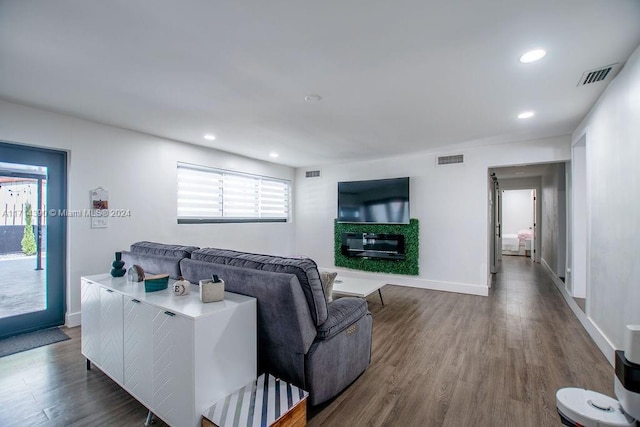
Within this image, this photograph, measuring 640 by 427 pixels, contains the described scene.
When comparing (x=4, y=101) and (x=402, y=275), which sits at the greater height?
(x=4, y=101)

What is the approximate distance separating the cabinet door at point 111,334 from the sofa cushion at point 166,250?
0.60 meters

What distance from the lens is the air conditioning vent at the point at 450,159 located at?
524cm

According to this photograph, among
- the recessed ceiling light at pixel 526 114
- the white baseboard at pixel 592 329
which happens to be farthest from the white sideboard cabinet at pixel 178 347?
the recessed ceiling light at pixel 526 114

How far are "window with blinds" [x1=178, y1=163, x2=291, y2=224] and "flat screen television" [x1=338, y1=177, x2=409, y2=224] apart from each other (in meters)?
1.51

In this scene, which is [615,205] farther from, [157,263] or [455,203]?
[157,263]

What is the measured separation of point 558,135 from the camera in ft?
14.5

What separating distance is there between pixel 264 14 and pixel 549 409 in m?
3.23

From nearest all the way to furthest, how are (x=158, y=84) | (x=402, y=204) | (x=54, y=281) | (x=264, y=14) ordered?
(x=264, y=14)
(x=158, y=84)
(x=54, y=281)
(x=402, y=204)

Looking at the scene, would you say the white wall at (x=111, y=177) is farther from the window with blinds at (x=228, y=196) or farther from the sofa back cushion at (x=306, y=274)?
the sofa back cushion at (x=306, y=274)

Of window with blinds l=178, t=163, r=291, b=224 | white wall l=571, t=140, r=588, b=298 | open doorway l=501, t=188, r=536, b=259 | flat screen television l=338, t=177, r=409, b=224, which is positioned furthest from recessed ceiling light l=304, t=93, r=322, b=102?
open doorway l=501, t=188, r=536, b=259

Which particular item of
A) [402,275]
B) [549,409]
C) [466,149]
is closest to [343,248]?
[402,275]

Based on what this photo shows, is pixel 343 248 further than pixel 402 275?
Yes

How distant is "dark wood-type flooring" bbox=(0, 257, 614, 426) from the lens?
196 cm

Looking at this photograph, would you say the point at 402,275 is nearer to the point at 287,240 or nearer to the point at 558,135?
the point at 287,240
